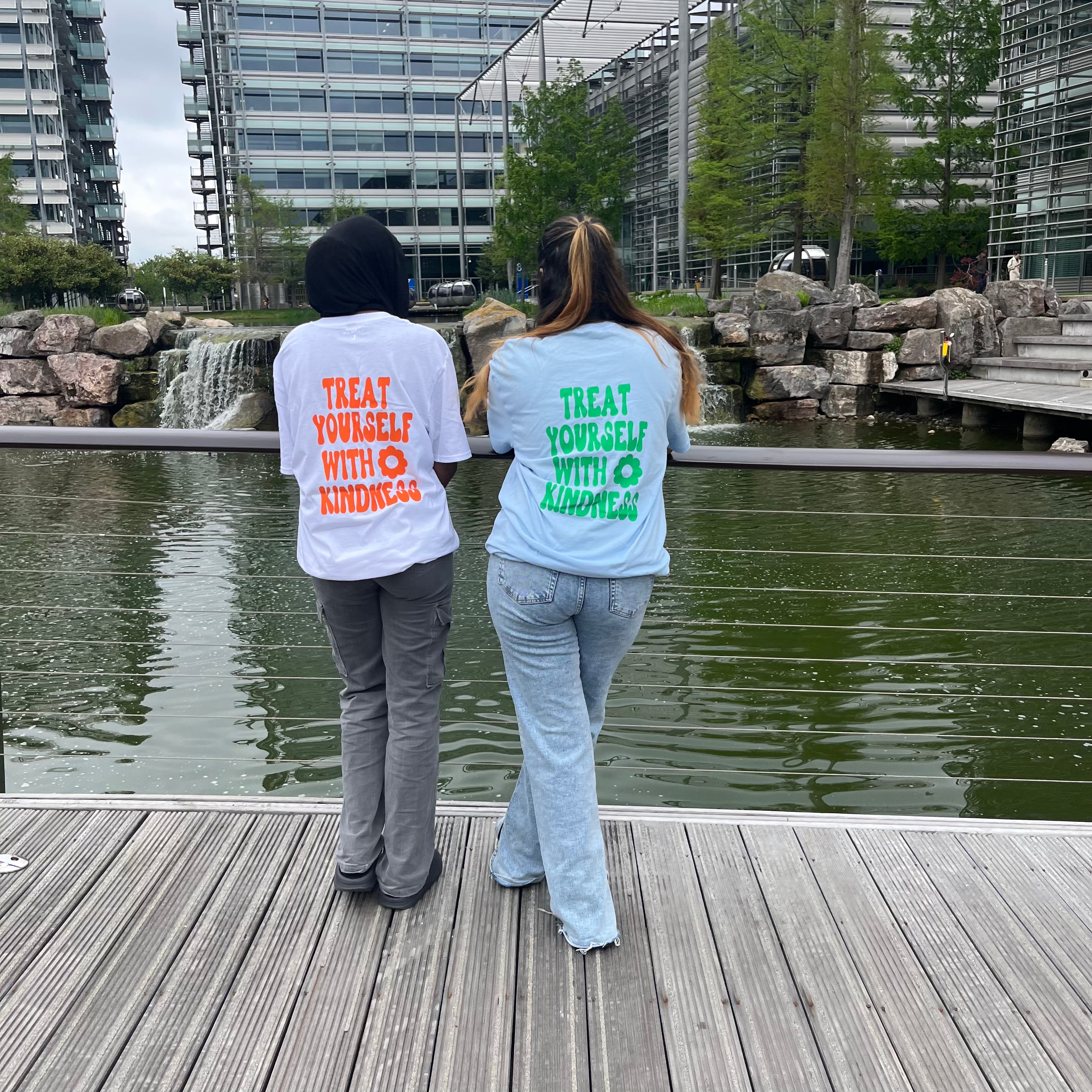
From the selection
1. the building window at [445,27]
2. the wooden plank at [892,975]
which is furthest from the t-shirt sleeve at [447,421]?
the building window at [445,27]

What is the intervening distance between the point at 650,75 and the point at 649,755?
3960cm

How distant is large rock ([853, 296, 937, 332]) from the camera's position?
2136 cm

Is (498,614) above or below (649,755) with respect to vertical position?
above

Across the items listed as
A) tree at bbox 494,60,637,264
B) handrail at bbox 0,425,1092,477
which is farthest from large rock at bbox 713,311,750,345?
handrail at bbox 0,425,1092,477

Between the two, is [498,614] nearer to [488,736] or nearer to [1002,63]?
[488,736]

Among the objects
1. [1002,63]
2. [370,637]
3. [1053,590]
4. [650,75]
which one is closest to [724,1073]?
[370,637]

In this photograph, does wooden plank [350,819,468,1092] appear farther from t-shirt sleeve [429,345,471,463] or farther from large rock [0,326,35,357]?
large rock [0,326,35,357]

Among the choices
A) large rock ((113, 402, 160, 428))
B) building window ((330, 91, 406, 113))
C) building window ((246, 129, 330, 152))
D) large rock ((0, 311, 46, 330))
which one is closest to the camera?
large rock ((113, 402, 160, 428))

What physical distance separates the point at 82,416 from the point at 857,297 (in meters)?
15.7

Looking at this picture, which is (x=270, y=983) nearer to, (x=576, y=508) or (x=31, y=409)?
(x=576, y=508)

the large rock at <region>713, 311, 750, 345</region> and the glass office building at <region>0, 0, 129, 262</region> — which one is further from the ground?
the glass office building at <region>0, 0, 129, 262</region>

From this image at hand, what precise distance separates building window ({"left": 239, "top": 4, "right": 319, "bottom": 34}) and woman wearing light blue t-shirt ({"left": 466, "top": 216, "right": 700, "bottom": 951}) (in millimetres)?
55116

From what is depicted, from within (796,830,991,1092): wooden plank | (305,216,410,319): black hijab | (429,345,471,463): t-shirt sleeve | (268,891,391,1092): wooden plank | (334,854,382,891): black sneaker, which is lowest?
(796,830,991,1092): wooden plank

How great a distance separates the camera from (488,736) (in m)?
5.52
